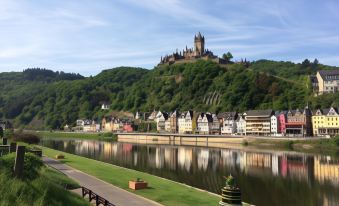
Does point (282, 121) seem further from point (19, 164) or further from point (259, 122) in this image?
point (19, 164)

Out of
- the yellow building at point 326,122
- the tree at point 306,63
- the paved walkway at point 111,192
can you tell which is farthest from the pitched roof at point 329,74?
the paved walkway at point 111,192

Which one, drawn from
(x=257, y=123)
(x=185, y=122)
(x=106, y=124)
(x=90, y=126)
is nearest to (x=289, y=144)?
(x=257, y=123)

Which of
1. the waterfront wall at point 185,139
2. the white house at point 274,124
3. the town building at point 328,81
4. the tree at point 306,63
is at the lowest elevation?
the waterfront wall at point 185,139

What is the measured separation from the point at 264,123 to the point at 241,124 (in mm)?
8860

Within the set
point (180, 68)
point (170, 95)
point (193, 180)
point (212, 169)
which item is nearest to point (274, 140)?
point (212, 169)

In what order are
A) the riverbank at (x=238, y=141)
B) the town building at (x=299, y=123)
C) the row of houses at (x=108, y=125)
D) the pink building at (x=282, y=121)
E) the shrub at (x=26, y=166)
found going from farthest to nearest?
the row of houses at (x=108, y=125)
the pink building at (x=282, y=121)
the town building at (x=299, y=123)
the riverbank at (x=238, y=141)
the shrub at (x=26, y=166)

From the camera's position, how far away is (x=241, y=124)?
395 ft

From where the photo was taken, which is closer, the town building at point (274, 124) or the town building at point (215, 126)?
the town building at point (274, 124)

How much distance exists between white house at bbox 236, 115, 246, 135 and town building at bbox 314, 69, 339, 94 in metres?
26.7

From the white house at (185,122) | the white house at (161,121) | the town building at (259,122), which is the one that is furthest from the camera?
the white house at (161,121)

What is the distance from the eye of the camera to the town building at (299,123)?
4055 inches

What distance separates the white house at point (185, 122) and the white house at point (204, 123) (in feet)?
14.6

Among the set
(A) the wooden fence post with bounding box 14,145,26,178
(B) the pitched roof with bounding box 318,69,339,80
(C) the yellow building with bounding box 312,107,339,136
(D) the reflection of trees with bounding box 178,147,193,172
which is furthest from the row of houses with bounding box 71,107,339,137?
(A) the wooden fence post with bounding box 14,145,26,178

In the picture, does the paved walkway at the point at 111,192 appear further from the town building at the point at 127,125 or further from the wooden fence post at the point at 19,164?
the town building at the point at 127,125
